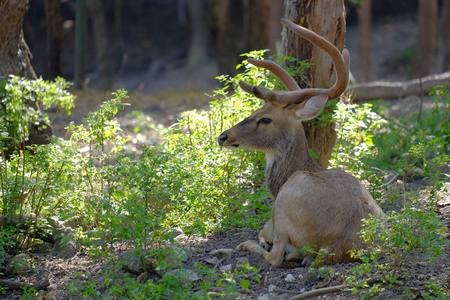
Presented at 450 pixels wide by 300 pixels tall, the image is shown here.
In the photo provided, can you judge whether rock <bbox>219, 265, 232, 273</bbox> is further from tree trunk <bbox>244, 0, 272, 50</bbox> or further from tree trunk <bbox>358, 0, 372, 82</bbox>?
tree trunk <bbox>358, 0, 372, 82</bbox>

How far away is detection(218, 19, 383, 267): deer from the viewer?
5.59 meters

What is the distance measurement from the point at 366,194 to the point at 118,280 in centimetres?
241

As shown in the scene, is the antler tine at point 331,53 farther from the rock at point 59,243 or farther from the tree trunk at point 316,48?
the rock at point 59,243

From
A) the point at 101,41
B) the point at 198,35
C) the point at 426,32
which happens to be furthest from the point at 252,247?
the point at 198,35

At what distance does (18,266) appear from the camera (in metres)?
Answer: 5.93

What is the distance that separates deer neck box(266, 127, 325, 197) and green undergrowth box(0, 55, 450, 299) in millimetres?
230

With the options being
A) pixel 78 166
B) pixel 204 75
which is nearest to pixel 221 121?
pixel 78 166

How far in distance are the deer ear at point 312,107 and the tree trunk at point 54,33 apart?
954cm

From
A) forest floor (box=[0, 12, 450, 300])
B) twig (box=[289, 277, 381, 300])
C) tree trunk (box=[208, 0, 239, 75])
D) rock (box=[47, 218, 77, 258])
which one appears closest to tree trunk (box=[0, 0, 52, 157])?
rock (box=[47, 218, 77, 258])

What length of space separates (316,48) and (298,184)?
2.57 metres

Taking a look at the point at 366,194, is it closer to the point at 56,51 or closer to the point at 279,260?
the point at 279,260

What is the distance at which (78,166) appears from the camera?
6508mm

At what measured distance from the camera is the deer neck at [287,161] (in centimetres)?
664

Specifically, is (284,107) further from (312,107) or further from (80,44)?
(80,44)
